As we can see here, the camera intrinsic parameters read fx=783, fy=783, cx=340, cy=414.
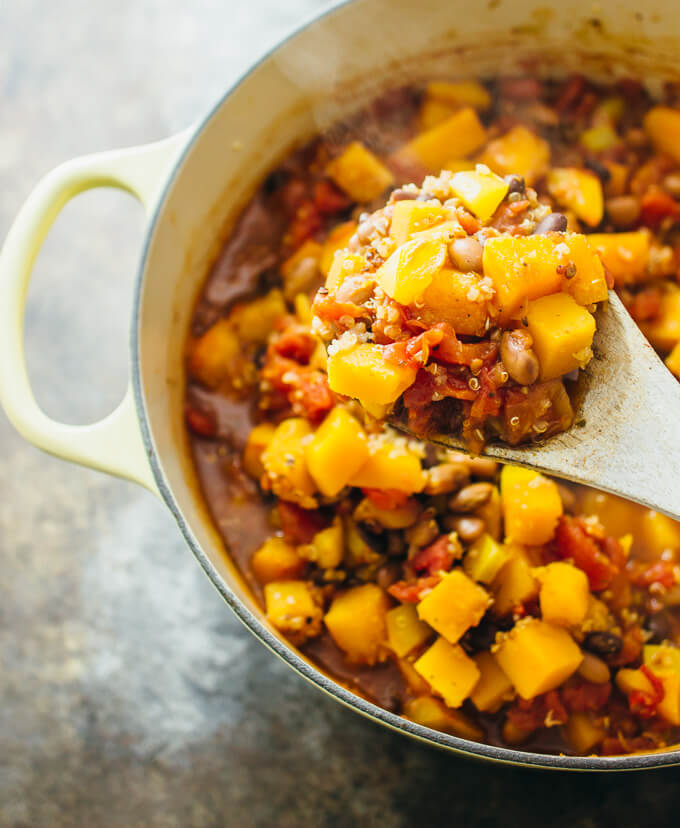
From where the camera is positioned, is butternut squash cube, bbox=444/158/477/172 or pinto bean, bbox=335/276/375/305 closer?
pinto bean, bbox=335/276/375/305

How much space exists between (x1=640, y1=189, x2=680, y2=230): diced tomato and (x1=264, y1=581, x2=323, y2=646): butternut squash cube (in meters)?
1.68

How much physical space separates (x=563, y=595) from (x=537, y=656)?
187 mm

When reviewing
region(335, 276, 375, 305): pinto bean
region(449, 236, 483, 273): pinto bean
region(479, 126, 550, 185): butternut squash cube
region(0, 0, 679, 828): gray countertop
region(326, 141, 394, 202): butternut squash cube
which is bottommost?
region(0, 0, 679, 828): gray countertop

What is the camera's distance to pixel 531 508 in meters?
2.31

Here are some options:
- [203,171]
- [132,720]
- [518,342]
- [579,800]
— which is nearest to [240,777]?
[132,720]

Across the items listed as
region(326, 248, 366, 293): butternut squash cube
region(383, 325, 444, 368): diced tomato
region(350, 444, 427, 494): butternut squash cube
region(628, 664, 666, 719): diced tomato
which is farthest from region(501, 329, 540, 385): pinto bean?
region(628, 664, 666, 719): diced tomato

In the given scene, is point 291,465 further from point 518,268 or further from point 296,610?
point 518,268

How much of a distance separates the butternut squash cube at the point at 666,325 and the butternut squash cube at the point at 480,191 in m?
0.88

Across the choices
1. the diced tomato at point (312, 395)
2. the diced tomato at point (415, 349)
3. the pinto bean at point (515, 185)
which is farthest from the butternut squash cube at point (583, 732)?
the pinto bean at point (515, 185)

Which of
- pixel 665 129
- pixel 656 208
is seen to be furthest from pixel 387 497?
pixel 665 129

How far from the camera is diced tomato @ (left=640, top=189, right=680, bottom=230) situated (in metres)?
2.66

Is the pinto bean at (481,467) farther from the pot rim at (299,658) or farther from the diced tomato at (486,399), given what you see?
the pot rim at (299,658)

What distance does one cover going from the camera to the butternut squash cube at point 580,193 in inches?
101

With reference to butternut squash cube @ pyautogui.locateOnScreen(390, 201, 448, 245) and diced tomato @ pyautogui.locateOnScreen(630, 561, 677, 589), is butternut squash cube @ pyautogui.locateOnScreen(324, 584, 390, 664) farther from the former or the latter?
butternut squash cube @ pyautogui.locateOnScreen(390, 201, 448, 245)
